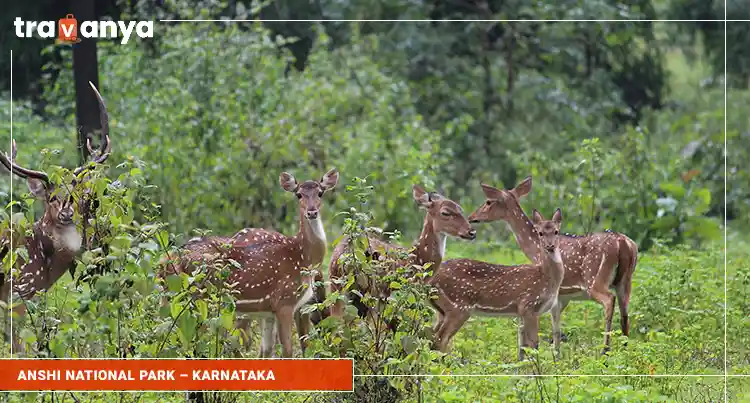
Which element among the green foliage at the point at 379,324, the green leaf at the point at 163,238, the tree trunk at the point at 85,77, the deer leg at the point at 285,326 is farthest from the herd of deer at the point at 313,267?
the tree trunk at the point at 85,77

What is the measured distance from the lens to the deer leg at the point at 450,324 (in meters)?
9.01

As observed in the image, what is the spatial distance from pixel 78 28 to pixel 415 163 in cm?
347

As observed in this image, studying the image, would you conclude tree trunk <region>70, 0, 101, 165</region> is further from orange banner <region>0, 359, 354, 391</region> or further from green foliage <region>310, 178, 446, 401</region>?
green foliage <region>310, 178, 446, 401</region>

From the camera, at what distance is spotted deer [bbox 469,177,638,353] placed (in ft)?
31.2

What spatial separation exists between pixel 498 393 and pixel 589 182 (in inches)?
219

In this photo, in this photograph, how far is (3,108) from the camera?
46.5 ft

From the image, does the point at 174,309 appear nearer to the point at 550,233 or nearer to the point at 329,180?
the point at 329,180

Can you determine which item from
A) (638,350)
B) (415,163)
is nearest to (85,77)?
(415,163)

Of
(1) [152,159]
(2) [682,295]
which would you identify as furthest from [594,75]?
(2) [682,295]

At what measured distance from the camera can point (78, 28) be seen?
38.8ft

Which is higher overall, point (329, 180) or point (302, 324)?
point (329, 180)

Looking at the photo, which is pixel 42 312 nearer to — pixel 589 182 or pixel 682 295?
pixel 682 295

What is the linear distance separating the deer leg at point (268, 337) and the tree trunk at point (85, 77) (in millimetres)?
4074

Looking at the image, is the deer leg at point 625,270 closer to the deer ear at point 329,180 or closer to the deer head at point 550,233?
the deer head at point 550,233
